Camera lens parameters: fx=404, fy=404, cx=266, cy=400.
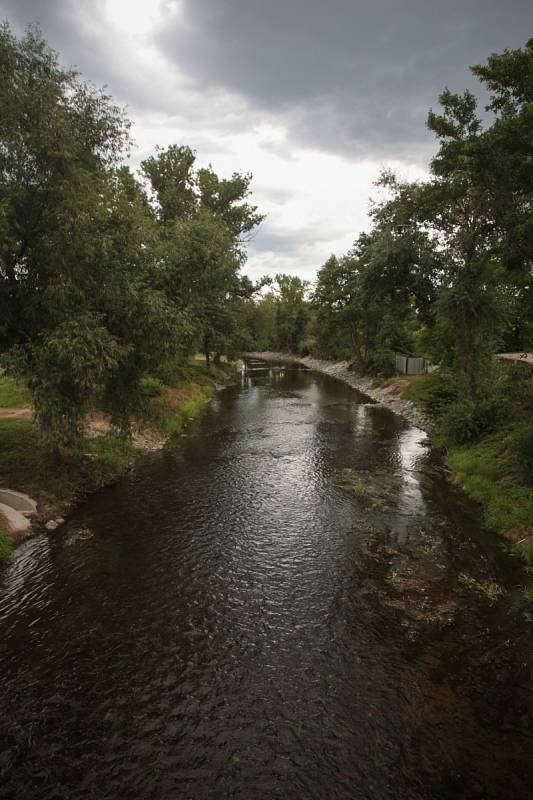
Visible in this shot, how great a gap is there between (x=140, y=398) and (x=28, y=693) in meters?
11.0

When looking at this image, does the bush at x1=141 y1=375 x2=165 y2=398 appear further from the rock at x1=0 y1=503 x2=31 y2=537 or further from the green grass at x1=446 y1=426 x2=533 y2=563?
the green grass at x1=446 y1=426 x2=533 y2=563

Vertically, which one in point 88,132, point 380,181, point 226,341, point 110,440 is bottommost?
point 110,440

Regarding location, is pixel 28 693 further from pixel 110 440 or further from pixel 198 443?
pixel 198 443

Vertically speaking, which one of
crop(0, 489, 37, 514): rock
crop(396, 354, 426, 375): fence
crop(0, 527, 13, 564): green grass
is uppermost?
crop(396, 354, 426, 375): fence

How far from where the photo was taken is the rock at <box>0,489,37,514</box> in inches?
578

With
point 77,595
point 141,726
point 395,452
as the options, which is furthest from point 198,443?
point 141,726

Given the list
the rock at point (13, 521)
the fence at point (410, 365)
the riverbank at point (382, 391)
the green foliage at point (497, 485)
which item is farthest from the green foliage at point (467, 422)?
A: the fence at point (410, 365)

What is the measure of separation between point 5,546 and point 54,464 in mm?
5137

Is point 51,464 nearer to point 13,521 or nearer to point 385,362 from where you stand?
point 13,521

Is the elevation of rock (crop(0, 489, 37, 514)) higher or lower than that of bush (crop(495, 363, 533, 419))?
lower

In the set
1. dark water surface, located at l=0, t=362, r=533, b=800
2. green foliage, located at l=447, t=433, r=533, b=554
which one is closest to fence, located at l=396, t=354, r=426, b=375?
green foliage, located at l=447, t=433, r=533, b=554

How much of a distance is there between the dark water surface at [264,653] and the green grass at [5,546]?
12.7 inches

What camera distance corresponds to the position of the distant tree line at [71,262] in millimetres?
12609

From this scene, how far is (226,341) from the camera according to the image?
4978cm
